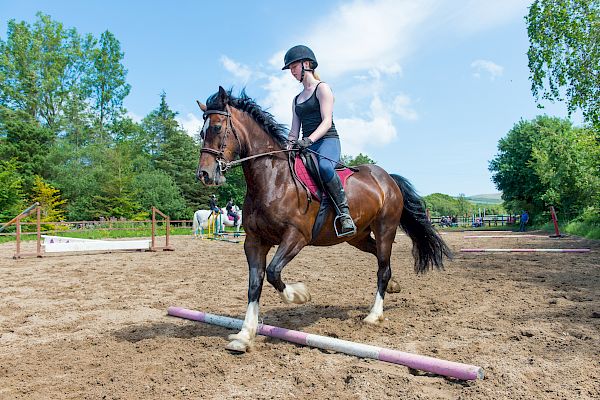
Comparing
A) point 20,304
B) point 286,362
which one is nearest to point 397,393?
point 286,362

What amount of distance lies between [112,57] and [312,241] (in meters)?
47.7

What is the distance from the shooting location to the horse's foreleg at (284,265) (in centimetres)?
402

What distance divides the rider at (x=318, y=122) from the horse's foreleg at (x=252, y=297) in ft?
3.01

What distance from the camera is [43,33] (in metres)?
41.2

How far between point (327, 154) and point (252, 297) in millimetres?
1706

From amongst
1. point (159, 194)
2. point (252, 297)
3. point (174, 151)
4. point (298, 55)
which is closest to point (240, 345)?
point (252, 297)

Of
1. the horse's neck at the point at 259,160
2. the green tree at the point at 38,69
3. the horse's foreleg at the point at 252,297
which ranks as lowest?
the horse's foreleg at the point at 252,297

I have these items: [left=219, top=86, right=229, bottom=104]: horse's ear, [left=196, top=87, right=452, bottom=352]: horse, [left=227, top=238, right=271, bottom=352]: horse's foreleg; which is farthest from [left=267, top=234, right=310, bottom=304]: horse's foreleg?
[left=219, top=86, right=229, bottom=104]: horse's ear

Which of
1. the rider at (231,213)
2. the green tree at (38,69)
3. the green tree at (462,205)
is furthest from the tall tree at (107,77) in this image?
the green tree at (462,205)

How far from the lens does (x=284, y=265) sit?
4016 mm

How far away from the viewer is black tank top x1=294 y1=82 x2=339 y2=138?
471 cm

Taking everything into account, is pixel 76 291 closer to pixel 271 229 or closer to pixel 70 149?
pixel 271 229

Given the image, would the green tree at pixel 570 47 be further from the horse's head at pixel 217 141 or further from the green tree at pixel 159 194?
the green tree at pixel 159 194

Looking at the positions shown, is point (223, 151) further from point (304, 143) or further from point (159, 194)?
point (159, 194)
